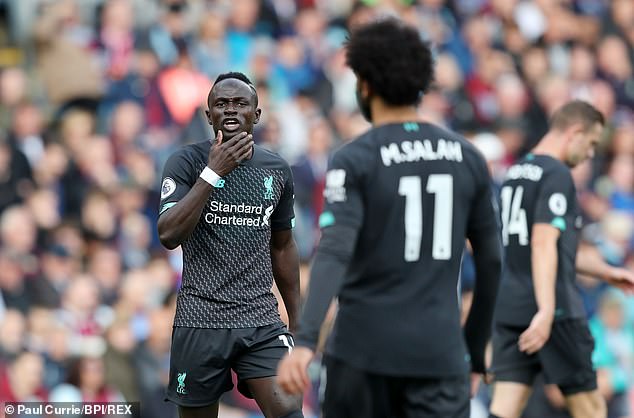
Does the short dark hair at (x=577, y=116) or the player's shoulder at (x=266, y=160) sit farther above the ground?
the short dark hair at (x=577, y=116)

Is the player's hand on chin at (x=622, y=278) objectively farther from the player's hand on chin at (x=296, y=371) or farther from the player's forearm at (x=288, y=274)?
the player's hand on chin at (x=296, y=371)

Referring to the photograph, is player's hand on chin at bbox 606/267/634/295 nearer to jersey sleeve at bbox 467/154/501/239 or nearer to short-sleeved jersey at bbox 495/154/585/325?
short-sleeved jersey at bbox 495/154/585/325

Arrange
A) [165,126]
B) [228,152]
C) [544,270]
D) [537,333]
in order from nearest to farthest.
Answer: [228,152] → [537,333] → [544,270] → [165,126]

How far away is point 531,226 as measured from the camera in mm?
9133

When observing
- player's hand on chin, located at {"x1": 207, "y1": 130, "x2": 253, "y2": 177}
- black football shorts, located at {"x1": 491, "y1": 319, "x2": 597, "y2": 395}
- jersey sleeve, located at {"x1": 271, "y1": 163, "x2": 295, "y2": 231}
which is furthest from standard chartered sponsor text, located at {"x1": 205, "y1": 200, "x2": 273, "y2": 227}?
black football shorts, located at {"x1": 491, "y1": 319, "x2": 597, "y2": 395}

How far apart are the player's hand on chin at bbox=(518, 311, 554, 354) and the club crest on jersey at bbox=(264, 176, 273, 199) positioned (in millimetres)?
2018

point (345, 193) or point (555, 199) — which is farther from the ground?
point (345, 193)

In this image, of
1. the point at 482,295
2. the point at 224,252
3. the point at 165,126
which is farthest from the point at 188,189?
the point at 165,126

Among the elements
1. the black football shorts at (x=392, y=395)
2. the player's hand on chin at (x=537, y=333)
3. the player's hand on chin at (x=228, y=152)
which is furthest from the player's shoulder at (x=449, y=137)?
the player's hand on chin at (x=537, y=333)

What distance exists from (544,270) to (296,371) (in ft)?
11.5

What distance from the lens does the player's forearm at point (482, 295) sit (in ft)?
20.2

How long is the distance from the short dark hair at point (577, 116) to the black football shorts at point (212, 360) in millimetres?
3003

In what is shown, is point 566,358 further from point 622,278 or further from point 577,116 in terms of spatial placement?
point 577,116

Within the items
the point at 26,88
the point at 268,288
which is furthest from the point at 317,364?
the point at 268,288
